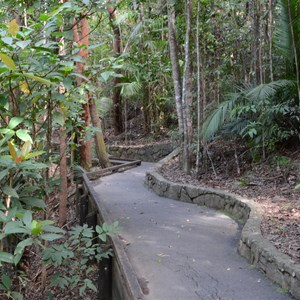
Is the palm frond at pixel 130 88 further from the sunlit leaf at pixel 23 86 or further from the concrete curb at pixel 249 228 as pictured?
the sunlit leaf at pixel 23 86

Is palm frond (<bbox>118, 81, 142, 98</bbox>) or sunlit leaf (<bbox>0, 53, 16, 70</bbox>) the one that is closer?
sunlit leaf (<bbox>0, 53, 16, 70</bbox>)

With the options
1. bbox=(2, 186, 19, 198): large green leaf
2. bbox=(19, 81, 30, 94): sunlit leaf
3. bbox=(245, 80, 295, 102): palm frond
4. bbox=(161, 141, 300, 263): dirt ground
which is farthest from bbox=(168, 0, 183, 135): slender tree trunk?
bbox=(2, 186, 19, 198): large green leaf

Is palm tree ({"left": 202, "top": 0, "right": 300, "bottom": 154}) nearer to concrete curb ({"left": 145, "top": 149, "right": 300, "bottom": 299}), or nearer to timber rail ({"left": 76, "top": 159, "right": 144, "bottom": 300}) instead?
concrete curb ({"left": 145, "top": 149, "right": 300, "bottom": 299})

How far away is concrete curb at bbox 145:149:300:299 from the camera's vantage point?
3293 millimetres

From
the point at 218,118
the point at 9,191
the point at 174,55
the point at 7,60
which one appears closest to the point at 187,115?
the point at 218,118

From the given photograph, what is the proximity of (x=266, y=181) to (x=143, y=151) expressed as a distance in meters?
8.53

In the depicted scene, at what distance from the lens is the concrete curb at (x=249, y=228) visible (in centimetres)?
329

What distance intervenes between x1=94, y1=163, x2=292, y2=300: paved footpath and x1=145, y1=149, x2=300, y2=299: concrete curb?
0.10 metres

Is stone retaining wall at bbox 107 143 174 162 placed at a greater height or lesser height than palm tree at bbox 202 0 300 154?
lesser

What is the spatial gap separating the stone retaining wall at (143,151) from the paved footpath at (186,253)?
6744 mm

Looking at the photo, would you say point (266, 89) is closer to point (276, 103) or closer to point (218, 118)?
point (276, 103)

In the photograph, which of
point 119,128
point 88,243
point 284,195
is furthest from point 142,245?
point 119,128

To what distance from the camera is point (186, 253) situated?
4.40 m

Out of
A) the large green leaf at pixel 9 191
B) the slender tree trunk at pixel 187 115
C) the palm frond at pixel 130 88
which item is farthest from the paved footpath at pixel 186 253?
the palm frond at pixel 130 88
